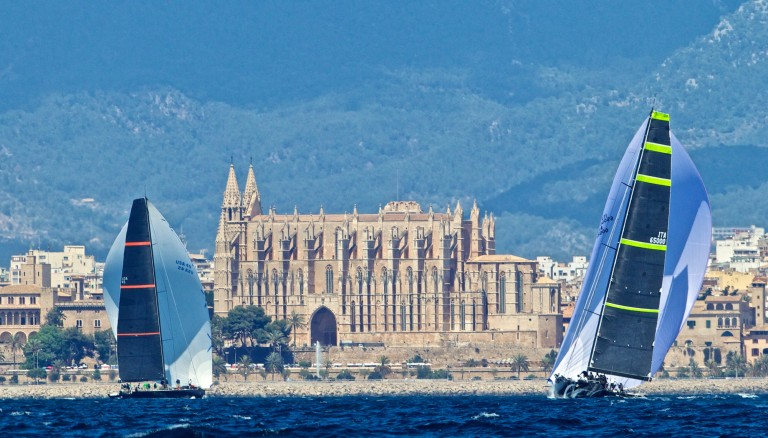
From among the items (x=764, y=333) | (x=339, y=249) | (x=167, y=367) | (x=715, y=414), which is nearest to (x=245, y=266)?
(x=339, y=249)

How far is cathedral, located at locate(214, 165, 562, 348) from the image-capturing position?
19000 centimetres

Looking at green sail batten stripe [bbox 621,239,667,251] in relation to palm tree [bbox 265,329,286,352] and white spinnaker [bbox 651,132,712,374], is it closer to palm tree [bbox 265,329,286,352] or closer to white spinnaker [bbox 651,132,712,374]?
white spinnaker [bbox 651,132,712,374]

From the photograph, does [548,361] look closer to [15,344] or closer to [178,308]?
[15,344]

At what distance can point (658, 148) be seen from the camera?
83.9 metres

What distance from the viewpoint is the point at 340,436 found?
74000 mm

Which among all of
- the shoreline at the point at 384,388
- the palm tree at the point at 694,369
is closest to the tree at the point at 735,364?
the palm tree at the point at 694,369

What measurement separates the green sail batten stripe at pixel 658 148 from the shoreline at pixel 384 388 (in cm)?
6630

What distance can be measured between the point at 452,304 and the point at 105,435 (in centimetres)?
11770

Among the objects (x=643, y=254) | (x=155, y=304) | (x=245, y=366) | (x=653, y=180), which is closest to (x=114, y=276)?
(x=155, y=304)

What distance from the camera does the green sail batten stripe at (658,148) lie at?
83.8 meters

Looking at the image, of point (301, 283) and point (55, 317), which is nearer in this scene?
point (55, 317)

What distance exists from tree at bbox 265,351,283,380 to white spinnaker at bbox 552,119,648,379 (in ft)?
303

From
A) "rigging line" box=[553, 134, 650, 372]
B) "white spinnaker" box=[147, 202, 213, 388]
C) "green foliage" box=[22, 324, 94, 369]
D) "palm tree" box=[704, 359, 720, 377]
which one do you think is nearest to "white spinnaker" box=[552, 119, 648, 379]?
"rigging line" box=[553, 134, 650, 372]

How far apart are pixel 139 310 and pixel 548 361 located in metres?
80.9
